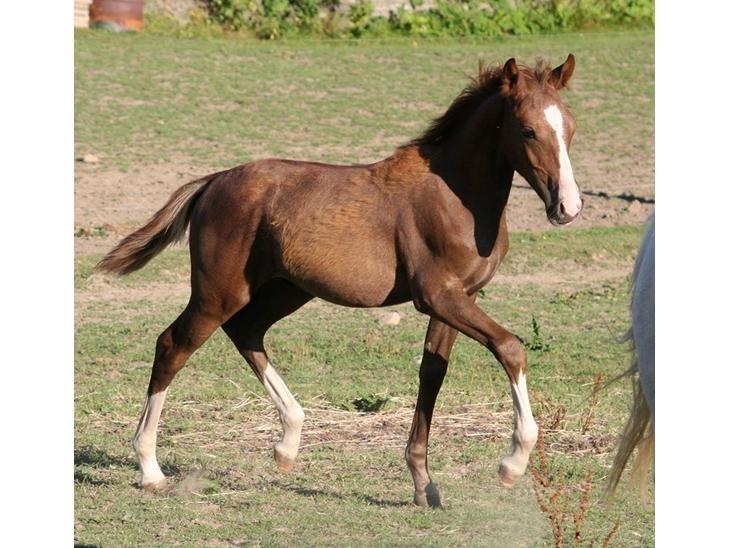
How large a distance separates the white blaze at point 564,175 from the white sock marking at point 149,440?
2.05 metres

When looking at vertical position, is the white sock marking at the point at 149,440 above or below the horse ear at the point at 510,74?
below

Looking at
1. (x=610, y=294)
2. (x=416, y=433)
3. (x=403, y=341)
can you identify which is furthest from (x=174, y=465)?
(x=610, y=294)

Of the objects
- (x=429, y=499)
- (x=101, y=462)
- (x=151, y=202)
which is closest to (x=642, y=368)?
(x=429, y=499)

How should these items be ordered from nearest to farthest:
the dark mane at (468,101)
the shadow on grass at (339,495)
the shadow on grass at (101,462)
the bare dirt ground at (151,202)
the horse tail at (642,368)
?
the horse tail at (642,368), the dark mane at (468,101), the shadow on grass at (339,495), the shadow on grass at (101,462), the bare dirt ground at (151,202)

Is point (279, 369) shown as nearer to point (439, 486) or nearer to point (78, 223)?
point (439, 486)

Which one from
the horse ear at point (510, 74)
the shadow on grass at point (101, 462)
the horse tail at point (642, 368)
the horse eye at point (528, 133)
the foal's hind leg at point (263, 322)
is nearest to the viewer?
the horse tail at point (642, 368)

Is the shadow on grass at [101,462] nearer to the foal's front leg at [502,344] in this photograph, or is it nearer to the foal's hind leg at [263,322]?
the foal's hind leg at [263,322]

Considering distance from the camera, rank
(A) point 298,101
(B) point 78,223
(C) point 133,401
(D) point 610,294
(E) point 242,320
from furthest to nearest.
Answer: (A) point 298,101, (B) point 78,223, (D) point 610,294, (C) point 133,401, (E) point 242,320

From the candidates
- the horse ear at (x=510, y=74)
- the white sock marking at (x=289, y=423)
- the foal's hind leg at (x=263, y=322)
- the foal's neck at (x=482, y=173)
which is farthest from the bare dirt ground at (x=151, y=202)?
the horse ear at (x=510, y=74)

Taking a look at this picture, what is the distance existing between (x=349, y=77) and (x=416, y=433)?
12274 mm

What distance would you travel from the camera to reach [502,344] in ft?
16.6

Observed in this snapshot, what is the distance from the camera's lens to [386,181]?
5504 millimetres

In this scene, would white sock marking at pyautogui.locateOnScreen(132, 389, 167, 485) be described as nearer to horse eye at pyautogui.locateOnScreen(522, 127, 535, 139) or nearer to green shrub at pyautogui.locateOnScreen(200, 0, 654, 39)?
horse eye at pyautogui.locateOnScreen(522, 127, 535, 139)

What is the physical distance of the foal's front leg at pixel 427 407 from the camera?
569 cm
